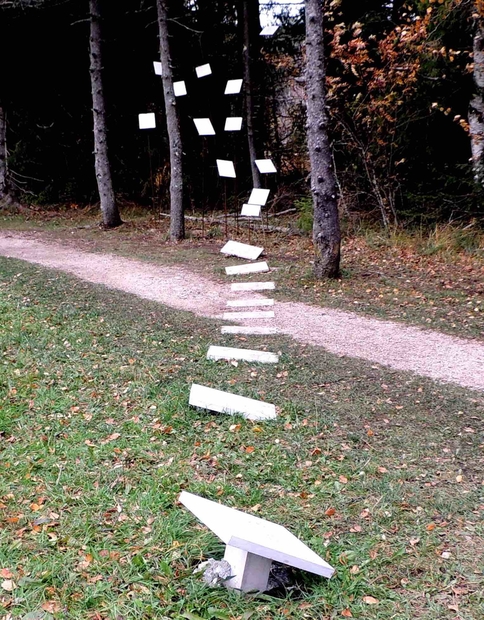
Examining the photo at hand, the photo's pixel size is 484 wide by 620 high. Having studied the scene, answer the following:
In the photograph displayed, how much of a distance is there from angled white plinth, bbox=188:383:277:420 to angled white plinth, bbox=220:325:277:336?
4.64 ft

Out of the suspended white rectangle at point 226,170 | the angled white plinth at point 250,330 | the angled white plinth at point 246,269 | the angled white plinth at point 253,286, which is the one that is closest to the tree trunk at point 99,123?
the suspended white rectangle at point 226,170

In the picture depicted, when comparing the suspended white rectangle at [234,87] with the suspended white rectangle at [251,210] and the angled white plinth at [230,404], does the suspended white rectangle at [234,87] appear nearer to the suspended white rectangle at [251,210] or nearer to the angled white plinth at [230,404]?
the suspended white rectangle at [251,210]

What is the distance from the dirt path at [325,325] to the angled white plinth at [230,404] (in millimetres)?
1263

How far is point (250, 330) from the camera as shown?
571 centimetres

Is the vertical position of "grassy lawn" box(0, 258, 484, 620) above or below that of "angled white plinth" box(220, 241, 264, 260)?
below

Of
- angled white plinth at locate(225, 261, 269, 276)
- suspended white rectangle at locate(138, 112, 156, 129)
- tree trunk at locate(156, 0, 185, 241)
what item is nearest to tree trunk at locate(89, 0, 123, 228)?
suspended white rectangle at locate(138, 112, 156, 129)

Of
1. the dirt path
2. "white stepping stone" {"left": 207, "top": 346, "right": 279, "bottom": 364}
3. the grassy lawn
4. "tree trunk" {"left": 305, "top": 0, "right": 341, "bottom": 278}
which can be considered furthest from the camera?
"tree trunk" {"left": 305, "top": 0, "right": 341, "bottom": 278}

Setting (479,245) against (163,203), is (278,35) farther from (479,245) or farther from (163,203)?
(479,245)

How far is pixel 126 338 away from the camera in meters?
5.58

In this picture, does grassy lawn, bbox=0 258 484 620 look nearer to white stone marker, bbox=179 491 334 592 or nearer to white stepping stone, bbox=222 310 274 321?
white stone marker, bbox=179 491 334 592

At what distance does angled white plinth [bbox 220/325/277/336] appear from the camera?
18.6ft

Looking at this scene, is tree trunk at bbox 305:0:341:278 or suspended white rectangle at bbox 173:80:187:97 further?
suspended white rectangle at bbox 173:80:187:97

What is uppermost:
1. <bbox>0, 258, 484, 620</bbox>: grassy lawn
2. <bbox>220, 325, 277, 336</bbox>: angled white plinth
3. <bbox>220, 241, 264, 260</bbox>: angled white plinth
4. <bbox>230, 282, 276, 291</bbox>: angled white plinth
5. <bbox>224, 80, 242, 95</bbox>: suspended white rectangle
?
<bbox>224, 80, 242, 95</bbox>: suspended white rectangle

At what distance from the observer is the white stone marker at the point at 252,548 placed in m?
2.35
